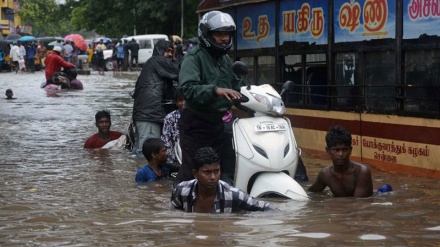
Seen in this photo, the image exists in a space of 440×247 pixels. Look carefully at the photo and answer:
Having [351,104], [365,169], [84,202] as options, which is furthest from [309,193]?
[351,104]

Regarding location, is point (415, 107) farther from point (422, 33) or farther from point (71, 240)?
point (71, 240)

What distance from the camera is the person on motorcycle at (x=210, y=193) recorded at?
23.8ft

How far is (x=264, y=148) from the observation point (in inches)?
311

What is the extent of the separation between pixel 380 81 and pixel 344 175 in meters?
3.39

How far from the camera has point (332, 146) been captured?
27.7ft

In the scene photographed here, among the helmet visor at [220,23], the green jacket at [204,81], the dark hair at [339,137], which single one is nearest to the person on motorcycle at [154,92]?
the dark hair at [339,137]

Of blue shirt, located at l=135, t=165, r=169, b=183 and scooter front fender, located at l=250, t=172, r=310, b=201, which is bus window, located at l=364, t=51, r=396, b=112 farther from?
scooter front fender, located at l=250, t=172, r=310, b=201

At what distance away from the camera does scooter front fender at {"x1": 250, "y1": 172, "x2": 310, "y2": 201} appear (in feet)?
25.8

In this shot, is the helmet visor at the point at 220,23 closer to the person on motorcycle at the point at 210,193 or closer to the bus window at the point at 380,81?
the person on motorcycle at the point at 210,193

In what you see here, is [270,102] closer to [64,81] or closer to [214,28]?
[214,28]

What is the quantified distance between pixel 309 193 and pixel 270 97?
127 centimetres

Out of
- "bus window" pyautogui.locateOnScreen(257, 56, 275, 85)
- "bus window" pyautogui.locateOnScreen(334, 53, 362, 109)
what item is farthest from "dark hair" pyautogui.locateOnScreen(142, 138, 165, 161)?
"bus window" pyautogui.locateOnScreen(257, 56, 275, 85)

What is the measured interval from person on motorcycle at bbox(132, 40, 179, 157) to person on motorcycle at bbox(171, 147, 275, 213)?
15.8 feet

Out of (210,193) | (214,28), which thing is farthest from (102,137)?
(210,193)
